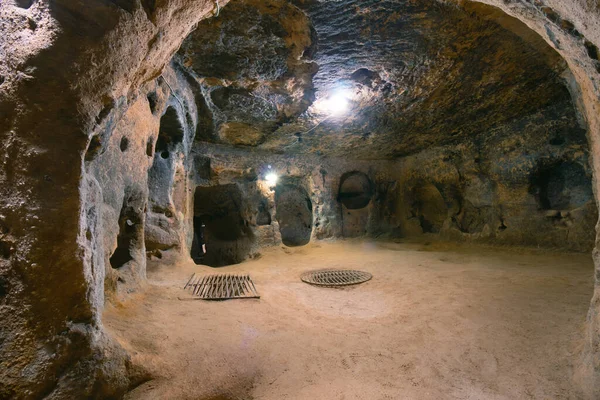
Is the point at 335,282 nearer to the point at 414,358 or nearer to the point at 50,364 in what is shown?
the point at 414,358

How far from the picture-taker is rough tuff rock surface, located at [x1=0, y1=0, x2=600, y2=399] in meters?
1.16

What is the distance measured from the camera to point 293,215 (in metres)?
8.59

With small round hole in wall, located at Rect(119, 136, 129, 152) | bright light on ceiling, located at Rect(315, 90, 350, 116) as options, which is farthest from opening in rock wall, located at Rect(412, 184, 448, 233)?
small round hole in wall, located at Rect(119, 136, 129, 152)

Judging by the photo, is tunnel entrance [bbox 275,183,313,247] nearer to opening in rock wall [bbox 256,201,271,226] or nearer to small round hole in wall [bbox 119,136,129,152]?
opening in rock wall [bbox 256,201,271,226]

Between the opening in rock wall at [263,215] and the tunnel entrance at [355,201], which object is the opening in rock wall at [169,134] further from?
the tunnel entrance at [355,201]

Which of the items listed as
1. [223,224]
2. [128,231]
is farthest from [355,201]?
[128,231]

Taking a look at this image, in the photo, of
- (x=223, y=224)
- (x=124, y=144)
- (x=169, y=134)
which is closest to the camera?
(x=124, y=144)

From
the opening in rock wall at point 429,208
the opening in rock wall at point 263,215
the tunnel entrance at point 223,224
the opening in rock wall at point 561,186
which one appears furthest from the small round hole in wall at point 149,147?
the opening in rock wall at point 429,208

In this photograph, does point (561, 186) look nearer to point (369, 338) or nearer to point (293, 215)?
point (369, 338)

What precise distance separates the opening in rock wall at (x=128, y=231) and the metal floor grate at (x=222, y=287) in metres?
0.76

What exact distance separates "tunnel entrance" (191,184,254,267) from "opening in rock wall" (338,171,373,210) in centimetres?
292

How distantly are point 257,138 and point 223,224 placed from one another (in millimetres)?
2466

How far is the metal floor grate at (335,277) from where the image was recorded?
3945 millimetres

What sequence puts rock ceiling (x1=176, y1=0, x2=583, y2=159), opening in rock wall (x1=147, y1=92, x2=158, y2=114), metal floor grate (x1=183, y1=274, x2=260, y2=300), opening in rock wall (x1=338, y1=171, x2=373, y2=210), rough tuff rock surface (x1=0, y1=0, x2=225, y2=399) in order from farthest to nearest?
opening in rock wall (x1=338, y1=171, x2=373, y2=210) → opening in rock wall (x1=147, y1=92, x2=158, y2=114) → metal floor grate (x1=183, y1=274, x2=260, y2=300) → rock ceiling (x1=176, y1=0, x2=583, y2=159) → rough tuff rock surface (x1=0, y1=0, x2=225, y2=399)
